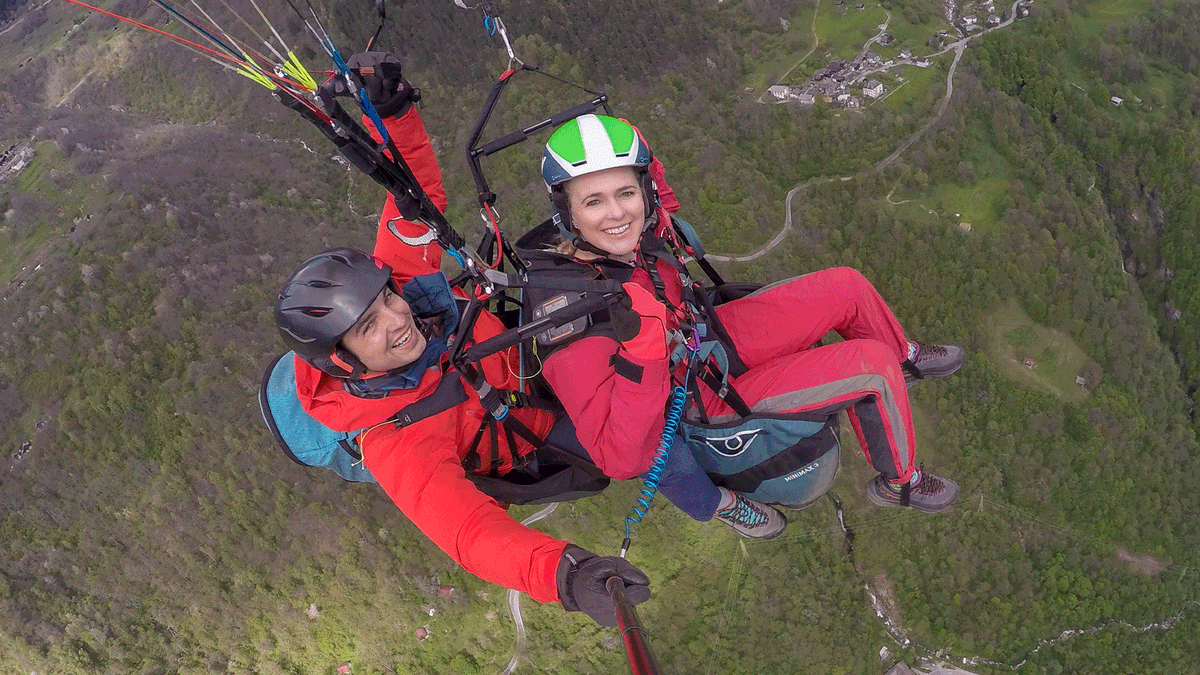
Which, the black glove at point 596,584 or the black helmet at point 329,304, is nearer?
the black glove at point 596,584

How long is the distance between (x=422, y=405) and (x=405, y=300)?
27.4 inches

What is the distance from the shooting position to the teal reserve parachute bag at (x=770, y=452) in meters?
4.41

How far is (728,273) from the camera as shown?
2794 cm

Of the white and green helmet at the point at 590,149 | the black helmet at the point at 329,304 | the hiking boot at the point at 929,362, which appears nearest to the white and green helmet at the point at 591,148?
the white and green helmet at the point at 590,149

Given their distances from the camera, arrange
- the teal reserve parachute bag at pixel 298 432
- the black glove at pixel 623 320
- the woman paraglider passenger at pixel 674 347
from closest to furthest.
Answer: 1. the black glove at pixel 623 320
2. the woman paraglider passenger at pixel 674 347
3. the teal reserve parachute bag at pixel 298 432

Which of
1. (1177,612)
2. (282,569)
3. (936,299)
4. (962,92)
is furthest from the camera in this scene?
(962,92)

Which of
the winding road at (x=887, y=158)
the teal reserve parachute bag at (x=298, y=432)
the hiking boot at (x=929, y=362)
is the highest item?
the teal reserve parachute bag at (x=298, y=432)

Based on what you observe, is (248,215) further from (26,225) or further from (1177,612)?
(1177,612)

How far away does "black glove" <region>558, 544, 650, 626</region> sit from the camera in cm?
291

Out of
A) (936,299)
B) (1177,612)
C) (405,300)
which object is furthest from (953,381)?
(405,300)

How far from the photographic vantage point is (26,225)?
32531mm

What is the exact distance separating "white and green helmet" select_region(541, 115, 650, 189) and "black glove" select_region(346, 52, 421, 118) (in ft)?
3.31

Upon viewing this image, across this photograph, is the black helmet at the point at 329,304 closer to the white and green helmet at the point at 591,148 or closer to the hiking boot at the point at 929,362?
the white and green helmet at the point at 591,148

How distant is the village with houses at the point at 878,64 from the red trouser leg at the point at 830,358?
33.3 metres
